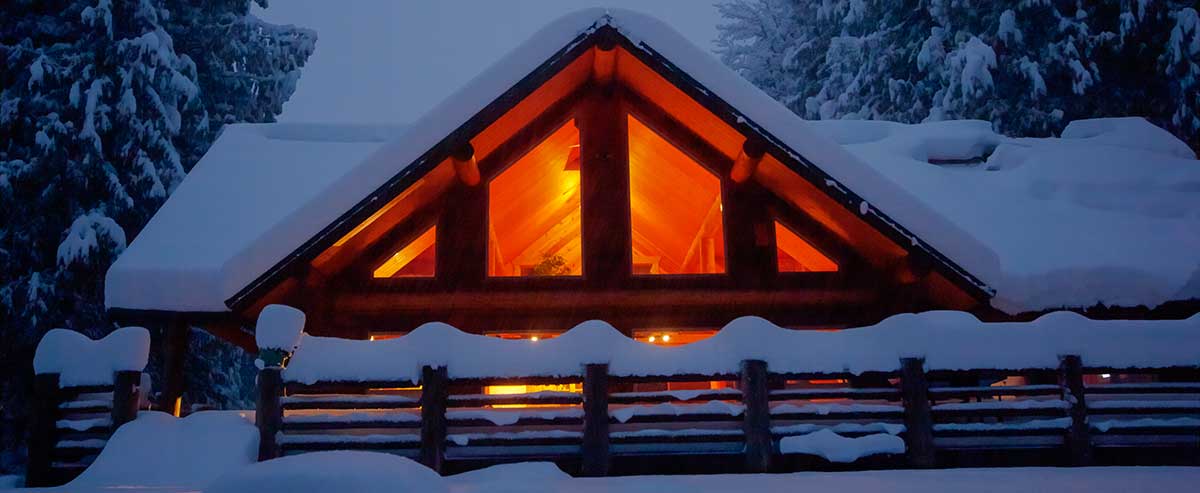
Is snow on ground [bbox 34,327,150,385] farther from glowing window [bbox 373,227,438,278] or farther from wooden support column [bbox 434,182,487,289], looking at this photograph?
wooden support column [bbox 434,182,487,289]

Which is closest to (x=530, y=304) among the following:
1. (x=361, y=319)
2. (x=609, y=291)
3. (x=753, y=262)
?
(x=609, y=291)

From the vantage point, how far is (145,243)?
9289 millimetres

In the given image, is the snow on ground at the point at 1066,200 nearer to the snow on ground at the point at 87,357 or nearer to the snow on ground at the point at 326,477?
the snow on ground at the point at 326,477

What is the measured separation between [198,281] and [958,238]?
27.2 ft

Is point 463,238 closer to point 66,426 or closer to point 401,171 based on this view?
point 401,171

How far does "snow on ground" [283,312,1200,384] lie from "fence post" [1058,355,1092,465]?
106 mm

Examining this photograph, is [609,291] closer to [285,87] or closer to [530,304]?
[530,304]

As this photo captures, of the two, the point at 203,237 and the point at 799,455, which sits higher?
the point at 203,237

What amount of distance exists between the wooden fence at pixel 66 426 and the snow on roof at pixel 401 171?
51.2 inches

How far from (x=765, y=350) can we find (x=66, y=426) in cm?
639

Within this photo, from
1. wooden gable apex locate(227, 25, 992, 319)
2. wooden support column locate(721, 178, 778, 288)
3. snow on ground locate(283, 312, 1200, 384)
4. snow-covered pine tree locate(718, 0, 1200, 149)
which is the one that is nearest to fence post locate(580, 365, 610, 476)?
snow on ground locate(283, 312, 1200, 384)

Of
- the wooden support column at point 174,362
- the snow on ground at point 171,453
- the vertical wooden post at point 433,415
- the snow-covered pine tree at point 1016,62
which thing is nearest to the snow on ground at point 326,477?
the vertical wooden post at point 433,415

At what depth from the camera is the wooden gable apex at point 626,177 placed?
7.82 m

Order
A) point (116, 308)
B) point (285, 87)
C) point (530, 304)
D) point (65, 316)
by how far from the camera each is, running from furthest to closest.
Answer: point (285, 87)
point (65, 316)
point (530, 304)
point (116, 308)
